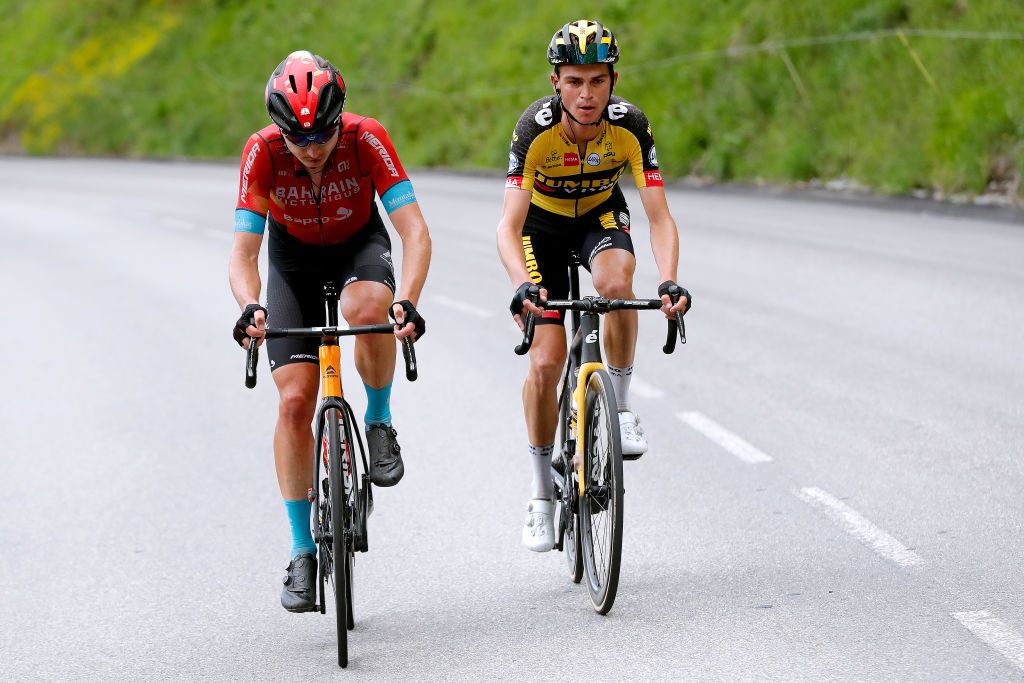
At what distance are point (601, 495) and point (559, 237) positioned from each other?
1.22 metres

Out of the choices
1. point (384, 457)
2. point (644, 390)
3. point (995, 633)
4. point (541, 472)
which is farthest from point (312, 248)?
point (644, 390)

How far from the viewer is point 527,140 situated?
6.05m

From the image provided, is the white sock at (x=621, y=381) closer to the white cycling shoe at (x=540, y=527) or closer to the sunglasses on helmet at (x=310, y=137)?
the white cycling shoe at (x=540, y=527)

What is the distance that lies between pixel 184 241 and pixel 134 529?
14.0 m

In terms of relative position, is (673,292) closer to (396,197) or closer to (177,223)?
(396,197)

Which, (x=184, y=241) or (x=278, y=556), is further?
(x=184, y=241)

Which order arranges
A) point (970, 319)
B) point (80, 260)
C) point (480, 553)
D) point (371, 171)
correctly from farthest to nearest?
point (80, 260) < point (970, 319) < point (480, 553) < point (371, 171)

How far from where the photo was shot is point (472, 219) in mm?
21375

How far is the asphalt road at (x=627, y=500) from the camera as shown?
5.34m

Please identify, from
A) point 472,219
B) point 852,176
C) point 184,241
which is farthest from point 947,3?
point 184,241

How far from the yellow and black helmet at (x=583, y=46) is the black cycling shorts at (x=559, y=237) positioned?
760 millimetres

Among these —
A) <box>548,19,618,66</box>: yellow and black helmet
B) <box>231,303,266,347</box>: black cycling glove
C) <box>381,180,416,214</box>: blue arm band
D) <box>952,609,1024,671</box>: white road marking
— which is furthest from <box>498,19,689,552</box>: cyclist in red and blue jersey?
<box>952,609,1024,671</box>: white road marking

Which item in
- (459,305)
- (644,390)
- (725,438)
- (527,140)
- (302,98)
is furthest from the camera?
(459,305)

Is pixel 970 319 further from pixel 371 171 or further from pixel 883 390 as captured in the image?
pixel 371 171
